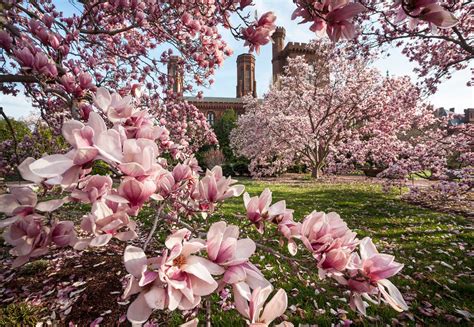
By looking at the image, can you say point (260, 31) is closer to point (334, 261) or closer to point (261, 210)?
point (261, 210)

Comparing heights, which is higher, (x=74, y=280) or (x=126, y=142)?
(x=126, y=142)

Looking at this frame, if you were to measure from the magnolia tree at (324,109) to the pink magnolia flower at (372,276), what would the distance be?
1325 cm

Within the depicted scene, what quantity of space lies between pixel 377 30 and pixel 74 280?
857cm

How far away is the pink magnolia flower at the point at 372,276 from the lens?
781mm

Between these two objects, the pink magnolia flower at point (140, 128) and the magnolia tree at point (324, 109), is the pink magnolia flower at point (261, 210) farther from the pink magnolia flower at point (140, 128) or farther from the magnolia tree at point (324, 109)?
the magnolia tree at point (324, 109)

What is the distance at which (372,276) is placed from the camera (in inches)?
31.5

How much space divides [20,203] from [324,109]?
18053 mm

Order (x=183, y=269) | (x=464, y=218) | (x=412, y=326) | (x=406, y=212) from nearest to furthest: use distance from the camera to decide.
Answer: (x=183, y=269) → (x=412, y=326) → (x=464, y=218) → (x=406, y=212)

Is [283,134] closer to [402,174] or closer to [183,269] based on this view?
[402,174]

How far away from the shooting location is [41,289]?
2721mm

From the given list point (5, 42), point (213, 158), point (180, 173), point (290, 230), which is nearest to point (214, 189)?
point (180, 173)

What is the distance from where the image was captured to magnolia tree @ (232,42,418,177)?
14445mm

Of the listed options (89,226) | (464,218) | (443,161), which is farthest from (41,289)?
(443,161)

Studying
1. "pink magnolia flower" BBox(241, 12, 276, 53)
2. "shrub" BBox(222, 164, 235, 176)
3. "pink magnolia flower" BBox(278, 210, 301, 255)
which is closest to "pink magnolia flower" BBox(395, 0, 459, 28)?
"pink magnolia flower" BBox(241, 12, 276, 53)
